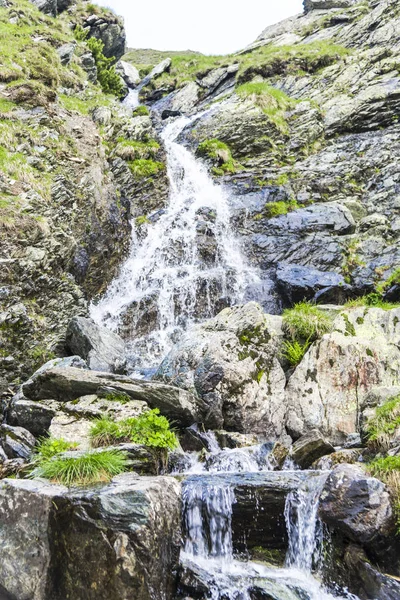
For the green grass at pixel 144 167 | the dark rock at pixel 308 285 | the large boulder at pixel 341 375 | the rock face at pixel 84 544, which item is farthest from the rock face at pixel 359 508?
the green grass at pixel 144 167

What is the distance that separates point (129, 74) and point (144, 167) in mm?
25853

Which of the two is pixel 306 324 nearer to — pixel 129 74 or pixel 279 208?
pixel 279 208

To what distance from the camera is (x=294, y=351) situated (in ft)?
34.6

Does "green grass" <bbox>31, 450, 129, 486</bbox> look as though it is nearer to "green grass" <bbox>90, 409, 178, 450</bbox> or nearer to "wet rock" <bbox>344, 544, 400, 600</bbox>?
"green grass" <bbox>90, 409, 178, 450</bbox>

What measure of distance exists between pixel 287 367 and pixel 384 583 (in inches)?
242

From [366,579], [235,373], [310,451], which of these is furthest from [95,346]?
[366,579]

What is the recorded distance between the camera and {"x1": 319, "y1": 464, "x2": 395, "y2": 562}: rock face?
5.01 m

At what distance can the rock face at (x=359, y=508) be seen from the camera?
16.4 ft

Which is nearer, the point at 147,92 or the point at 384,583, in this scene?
the point at 384,583

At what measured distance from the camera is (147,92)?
39125 mm

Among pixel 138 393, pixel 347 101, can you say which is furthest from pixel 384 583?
pixel 347 101

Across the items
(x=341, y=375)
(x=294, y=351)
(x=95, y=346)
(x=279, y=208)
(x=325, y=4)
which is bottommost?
(x=341, y=375)

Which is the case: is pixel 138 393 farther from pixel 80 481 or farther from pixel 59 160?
pixel 59 160

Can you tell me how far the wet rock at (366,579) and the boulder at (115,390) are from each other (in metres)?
4.02
